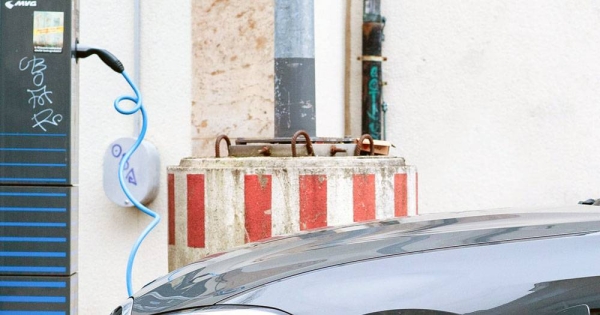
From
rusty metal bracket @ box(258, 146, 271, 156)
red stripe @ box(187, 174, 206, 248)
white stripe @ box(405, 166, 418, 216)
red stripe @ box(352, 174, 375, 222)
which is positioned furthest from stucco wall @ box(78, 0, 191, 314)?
red stripe @ box(352, 174, 375, 222)

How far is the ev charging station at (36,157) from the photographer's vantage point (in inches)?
137

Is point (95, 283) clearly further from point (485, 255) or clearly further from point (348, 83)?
point (485, 255)

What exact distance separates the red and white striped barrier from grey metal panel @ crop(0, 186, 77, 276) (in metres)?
0.76

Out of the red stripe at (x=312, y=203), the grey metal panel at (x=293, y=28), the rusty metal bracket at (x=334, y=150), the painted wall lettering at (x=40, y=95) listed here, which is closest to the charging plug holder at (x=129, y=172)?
the grey metal panel at (x=293, y=28)

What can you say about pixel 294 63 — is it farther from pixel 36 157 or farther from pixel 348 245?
pixel 348 245

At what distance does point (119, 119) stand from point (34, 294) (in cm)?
314

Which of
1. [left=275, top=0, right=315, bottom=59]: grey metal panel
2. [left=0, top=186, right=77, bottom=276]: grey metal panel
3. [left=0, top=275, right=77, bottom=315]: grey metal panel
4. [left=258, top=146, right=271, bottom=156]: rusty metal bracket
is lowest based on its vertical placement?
[left=0, top=275, right=77, bottom=315]: grey metal panel

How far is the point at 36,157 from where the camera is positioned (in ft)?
11.4

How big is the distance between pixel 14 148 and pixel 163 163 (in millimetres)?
2966

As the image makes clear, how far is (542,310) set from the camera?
1997 millimetres

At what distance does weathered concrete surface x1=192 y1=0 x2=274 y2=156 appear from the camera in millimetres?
6109

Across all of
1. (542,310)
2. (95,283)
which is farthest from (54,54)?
(95,283)

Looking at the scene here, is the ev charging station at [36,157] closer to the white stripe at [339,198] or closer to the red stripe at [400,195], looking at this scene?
the white stripe at [339,198]

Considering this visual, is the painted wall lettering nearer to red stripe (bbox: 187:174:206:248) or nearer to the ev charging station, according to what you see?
the ev charging station
